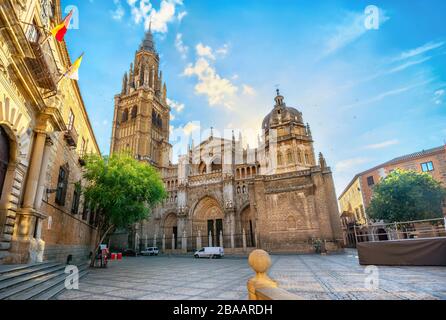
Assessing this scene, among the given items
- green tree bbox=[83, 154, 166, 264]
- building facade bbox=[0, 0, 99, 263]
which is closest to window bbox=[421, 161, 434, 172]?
green tree bbox=[83, 154, 166, 264]

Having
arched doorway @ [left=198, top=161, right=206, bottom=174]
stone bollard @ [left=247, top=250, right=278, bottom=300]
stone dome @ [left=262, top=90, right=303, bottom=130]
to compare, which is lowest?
stone bollard @ [left=247, top=250, right=278, bottom=300]

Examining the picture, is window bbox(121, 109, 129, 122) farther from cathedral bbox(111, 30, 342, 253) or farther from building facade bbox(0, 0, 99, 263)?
building facade bbox(0, 0, 99, 263)

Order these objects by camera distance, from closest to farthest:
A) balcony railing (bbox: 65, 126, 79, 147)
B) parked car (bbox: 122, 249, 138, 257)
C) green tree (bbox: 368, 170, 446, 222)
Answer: balcony railing (bbox: 65, 126, 79, 147), green tree (bbox: 368, 170, 446, 222), parked car (bbox: 122, 249, 138, 257)

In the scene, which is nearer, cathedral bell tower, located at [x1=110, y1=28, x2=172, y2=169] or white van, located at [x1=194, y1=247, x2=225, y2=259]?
white van, located at [x1=194, y1=247, x2=225, y2=259]

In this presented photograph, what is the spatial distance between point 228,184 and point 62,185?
65.6 feet

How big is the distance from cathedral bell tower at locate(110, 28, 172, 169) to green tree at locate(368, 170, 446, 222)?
3024 centimetres

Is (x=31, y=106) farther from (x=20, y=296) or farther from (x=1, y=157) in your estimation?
(x=20, y=296)

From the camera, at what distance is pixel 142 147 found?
37.2m

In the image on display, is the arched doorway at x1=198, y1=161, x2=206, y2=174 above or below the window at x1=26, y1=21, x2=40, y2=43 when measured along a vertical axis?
above

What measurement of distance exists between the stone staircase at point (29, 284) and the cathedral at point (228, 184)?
18.4m

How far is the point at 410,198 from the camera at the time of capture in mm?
20062

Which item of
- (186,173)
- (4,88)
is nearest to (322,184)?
(186,173)

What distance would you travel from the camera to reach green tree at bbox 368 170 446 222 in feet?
65.4
